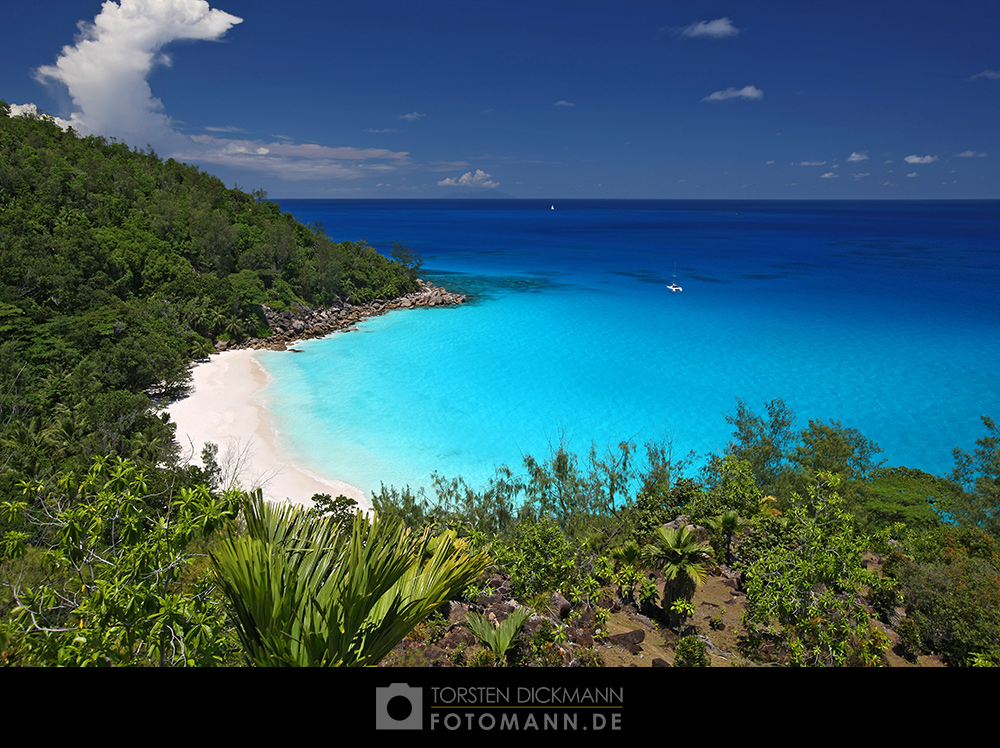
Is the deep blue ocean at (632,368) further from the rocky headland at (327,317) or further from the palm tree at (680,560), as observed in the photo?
the palm tree at (680,560)

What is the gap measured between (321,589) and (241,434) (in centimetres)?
2209

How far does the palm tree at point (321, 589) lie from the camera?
3.69 meters

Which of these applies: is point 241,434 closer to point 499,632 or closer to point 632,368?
point 499,632

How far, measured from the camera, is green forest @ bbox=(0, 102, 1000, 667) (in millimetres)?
4121

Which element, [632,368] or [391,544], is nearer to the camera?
[391,544]

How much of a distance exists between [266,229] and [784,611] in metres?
51.6

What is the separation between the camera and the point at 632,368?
36.3 metres
